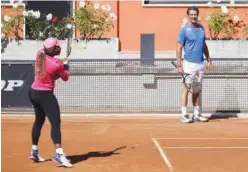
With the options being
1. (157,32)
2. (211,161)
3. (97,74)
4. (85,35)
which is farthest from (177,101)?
(157,32)

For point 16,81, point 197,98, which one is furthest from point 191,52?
point 16,81

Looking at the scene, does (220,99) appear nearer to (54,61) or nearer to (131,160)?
(131,160)

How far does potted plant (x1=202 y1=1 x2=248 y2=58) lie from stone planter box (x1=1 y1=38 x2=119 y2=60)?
7.49ft

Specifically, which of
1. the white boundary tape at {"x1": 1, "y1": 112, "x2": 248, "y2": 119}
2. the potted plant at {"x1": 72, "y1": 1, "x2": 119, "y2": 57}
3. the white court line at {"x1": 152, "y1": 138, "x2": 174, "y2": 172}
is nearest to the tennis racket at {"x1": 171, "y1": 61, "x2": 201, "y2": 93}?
the white boundary tape at {"x1": 1, "y1": 112, "x2": 248, "y2": 119}

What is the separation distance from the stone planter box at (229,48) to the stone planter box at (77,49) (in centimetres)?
223

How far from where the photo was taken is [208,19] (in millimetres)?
15016

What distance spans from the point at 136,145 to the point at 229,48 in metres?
5.93

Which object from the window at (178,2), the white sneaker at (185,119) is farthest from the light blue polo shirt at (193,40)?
the window at (178,2)

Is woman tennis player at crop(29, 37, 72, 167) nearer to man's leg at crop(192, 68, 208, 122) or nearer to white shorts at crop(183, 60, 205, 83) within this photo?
white shorts at crop(183, 60, 205, 83)

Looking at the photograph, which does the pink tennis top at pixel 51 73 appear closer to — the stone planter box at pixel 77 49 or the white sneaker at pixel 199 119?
the white sneaker at pixel 199 119

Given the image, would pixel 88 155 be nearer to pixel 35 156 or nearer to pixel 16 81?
pixel 35 156

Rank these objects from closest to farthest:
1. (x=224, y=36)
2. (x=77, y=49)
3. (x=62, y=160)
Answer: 1. (x=62, y=160)
2. (x=77, y=49)
3. (x=224, y=36)

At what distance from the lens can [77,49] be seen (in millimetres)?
14266

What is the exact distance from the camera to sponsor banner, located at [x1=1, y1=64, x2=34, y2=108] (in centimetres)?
1227
